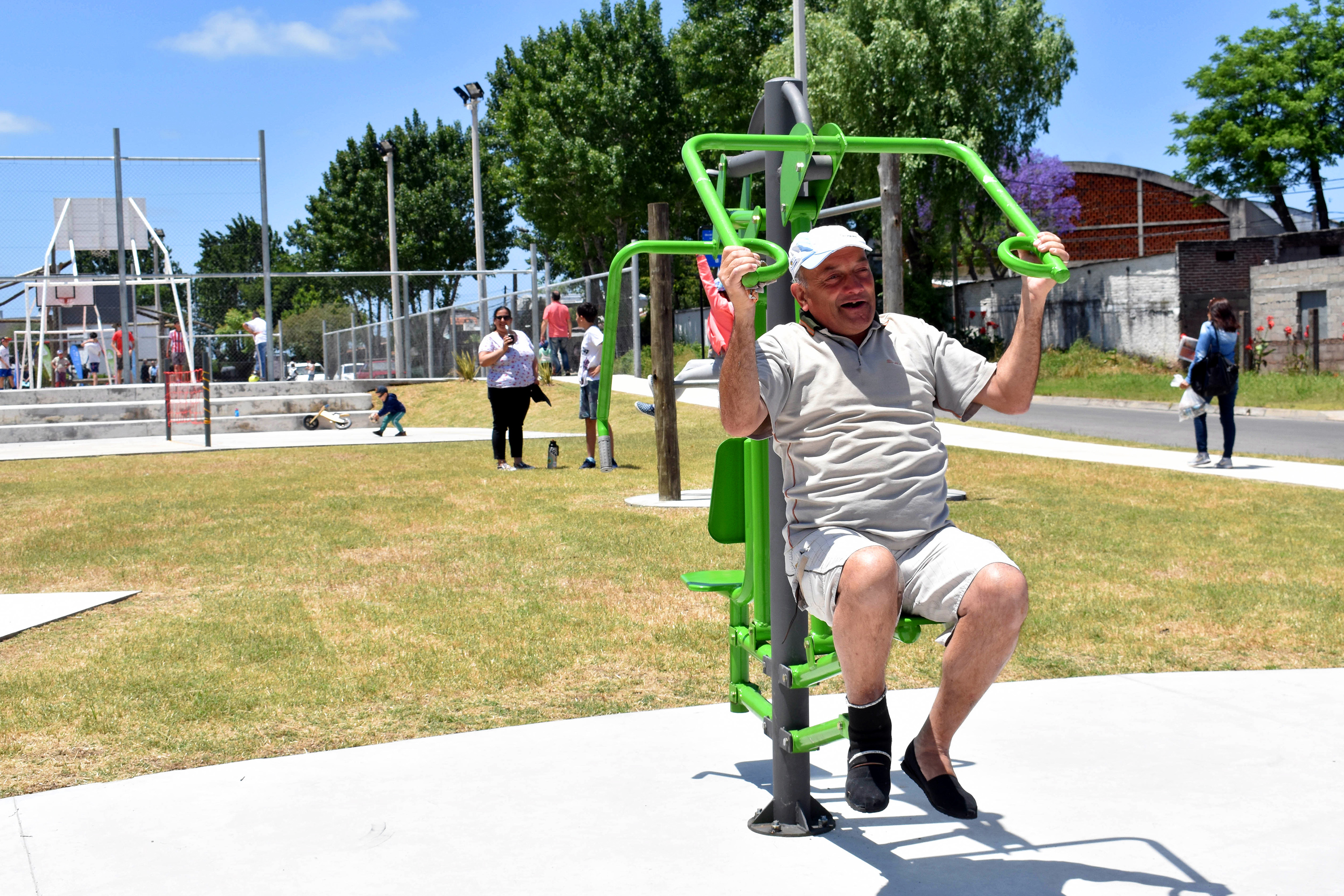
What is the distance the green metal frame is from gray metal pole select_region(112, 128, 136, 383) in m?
22.1

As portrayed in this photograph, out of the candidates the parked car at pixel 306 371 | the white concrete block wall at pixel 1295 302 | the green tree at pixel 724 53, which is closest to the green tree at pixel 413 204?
the green tree at pixel 724 53

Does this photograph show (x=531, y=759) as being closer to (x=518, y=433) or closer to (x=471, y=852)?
(x=471, y=852)

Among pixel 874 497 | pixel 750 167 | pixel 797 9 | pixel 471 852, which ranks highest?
pixel 797 9

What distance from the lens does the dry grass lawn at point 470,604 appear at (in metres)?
4.62

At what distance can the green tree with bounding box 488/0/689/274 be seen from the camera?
43.0m

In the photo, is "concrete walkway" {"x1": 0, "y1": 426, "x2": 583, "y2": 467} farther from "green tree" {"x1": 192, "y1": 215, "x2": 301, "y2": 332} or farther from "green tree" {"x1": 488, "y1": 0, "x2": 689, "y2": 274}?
"green tree" {"x1": 488, "y1": 0, "x2": 689, "y2": 274}

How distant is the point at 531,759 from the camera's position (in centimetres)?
393

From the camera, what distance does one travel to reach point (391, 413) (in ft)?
67.2

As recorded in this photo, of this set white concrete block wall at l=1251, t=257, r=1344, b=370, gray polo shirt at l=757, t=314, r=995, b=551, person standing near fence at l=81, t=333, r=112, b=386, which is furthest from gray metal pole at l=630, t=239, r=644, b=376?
gray polo shirt at l=757, t=314, r=995, b=551

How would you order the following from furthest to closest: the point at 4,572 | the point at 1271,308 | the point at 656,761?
1. the point at 1271,308
2. the point at 4,572
3. the point at 656,761

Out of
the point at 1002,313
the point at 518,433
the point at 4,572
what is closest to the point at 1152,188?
the point at 1002,313

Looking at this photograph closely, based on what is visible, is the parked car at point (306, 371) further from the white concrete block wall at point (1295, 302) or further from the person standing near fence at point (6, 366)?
the white concrete block wall at point (1295, 302)

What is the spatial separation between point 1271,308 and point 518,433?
22985mm

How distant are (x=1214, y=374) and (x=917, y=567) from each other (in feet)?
35.2
